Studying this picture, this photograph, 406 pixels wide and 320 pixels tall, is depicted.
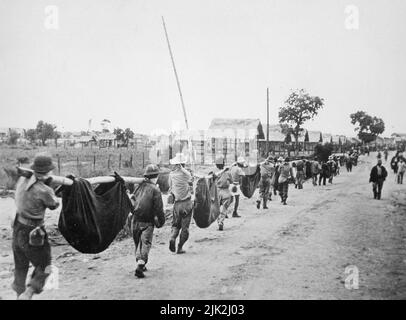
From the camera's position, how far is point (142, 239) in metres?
6.01

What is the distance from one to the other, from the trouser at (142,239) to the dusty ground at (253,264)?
33 centimetres

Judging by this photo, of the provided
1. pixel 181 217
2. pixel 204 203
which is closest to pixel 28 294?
pixel 181 217

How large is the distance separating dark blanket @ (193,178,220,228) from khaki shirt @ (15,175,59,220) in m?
4.54

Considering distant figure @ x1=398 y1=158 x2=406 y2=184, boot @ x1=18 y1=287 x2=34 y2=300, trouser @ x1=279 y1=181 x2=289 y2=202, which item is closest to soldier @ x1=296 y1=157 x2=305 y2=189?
distant figure @ x1=398 y1=158 x2=406 y2=184

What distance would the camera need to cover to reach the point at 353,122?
7231 centimetres

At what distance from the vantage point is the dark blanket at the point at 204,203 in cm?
861

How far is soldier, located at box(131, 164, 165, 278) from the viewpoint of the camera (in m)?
5.94

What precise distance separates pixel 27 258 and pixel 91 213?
1.05 meters

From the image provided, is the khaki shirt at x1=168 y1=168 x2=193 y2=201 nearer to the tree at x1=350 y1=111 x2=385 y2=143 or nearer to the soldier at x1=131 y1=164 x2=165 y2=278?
the soldier at x1=131 y1=164 x2=165 y2=278

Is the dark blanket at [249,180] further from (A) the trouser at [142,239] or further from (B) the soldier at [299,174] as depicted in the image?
(B) the soldier at [299,174]

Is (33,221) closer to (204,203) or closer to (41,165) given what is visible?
(41,165)
